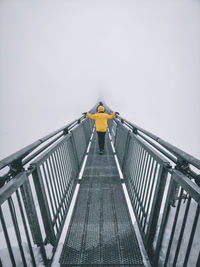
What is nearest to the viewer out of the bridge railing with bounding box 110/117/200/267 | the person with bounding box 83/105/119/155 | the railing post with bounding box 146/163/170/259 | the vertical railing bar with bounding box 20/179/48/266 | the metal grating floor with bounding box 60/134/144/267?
the bridge railing with bounding box 110/117/200/267

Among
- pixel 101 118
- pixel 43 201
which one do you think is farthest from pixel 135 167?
pixel 101 118

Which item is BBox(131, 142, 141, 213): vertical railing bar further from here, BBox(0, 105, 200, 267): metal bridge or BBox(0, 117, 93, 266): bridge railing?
BBox(0, 117, 93, 266): bridge railing

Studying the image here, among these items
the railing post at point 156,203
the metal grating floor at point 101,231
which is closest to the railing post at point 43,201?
the metal grating floor at point 101,231

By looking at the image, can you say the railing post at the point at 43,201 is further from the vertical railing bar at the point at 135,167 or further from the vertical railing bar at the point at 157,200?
the vertical railing bar at the point at 135,167

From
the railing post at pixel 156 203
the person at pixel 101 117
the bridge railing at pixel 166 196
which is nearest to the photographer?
the bridge railing at pixel 166 196

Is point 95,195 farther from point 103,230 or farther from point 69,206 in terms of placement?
point 103,230

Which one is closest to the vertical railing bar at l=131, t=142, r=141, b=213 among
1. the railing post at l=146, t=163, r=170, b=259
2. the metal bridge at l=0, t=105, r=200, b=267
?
the metal bridge at l=0, t=105, r=200, b=267

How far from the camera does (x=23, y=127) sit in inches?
7308

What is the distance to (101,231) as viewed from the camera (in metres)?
3.09

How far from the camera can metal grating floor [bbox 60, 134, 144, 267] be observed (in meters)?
2.58

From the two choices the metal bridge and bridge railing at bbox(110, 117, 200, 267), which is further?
the metal bridge

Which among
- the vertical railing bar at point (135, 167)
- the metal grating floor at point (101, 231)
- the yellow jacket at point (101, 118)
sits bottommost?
the metal grating floor at point (101, 231)

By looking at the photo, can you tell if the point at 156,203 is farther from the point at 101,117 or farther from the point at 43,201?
the point at 101,117

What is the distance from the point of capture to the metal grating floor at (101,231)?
258 centimetres
